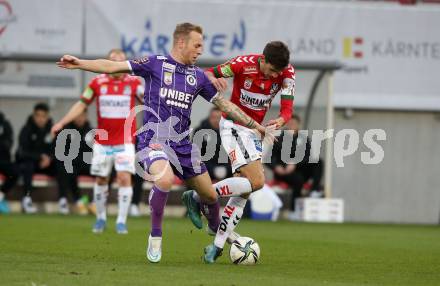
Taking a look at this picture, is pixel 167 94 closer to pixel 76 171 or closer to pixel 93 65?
pixel 93 65

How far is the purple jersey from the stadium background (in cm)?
1036

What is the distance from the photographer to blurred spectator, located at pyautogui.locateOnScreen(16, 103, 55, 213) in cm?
1952

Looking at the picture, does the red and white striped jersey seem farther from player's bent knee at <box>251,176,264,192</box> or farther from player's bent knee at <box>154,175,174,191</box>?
player's bent knee at <box>154,175,174,191</box>

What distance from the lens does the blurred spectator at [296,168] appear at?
20125 millimetres

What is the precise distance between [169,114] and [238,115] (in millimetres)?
696

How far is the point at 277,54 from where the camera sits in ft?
32.0

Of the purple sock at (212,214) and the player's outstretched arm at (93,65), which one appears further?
the purple sock at (212,214)

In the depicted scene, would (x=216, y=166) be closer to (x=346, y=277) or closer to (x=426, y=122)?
(x=426, y=122)

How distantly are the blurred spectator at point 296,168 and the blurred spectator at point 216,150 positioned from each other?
3.47 ft

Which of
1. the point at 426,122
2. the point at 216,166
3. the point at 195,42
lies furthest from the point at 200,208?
the point at 426,122

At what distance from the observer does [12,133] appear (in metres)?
19.7

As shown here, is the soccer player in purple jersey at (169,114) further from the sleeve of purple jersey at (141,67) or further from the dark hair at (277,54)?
the dark hair at (277,54)

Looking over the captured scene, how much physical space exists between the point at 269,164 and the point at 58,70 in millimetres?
4689

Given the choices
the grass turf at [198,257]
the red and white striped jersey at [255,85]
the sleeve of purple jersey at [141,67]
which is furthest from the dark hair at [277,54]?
the grass turf at [198,257]
